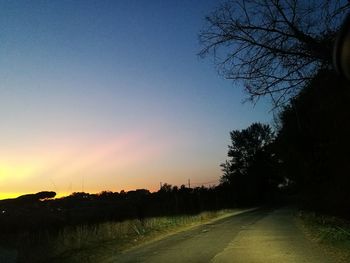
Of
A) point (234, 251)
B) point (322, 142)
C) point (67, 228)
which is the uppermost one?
point (322, 142)

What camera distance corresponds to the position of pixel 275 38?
14031 millimetres

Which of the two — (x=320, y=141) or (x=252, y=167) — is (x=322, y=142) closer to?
(x=320, y=141)

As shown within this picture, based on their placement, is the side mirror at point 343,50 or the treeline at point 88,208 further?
the treeline at point 88,208

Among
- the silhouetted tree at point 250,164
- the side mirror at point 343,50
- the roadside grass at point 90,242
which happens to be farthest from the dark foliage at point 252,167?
the side mirror at point 343,50

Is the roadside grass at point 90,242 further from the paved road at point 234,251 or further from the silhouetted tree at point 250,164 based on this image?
the silhouetted tree at point 250,164

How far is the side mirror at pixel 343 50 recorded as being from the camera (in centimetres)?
266

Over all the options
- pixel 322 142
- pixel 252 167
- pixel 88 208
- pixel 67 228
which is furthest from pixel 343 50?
pixel 252 167

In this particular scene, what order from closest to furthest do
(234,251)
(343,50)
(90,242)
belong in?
1. (343,50)
2. (234,251)
3. (90,242)

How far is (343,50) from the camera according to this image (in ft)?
9.00

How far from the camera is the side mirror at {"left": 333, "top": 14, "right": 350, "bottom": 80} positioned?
266 cm

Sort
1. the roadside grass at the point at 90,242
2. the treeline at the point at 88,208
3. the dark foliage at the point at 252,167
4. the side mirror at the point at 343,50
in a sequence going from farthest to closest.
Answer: the dark foliage at the point at 252,167, the treeline at the point at 88,208, the roadside grass at the point at 90,242, the side mirror at the point at 343,50

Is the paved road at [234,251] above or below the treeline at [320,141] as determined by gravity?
below

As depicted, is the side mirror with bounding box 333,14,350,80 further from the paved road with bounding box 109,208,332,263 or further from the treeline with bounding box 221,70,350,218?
the paved road with bounding box 109,208,332,263

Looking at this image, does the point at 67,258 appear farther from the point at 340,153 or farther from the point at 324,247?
the point at 340,153
